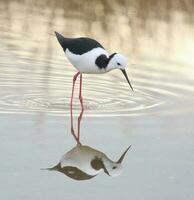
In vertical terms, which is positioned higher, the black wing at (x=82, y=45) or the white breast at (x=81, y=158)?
the black wing at (x=82, y=45)

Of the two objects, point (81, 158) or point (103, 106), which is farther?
point (103, 106)

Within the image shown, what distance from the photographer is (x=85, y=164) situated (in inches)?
234

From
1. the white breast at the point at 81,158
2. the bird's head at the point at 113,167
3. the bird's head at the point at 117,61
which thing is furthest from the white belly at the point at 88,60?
the bird's head at the point at 113,167

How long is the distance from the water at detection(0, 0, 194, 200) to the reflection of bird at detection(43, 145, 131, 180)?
75 mm

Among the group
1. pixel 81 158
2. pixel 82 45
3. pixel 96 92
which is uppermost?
pixel 82 45

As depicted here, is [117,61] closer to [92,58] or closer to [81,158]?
[92,58]

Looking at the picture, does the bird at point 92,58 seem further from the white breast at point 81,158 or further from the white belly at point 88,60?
the white breast at point 81,158

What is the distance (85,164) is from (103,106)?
178 centimetres

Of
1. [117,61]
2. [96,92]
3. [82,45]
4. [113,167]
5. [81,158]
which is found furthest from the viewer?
[96,92]

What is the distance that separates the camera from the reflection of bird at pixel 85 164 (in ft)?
18.8

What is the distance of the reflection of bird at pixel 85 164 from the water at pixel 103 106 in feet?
0.25

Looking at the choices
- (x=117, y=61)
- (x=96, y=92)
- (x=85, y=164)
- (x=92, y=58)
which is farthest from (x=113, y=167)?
(x=96, y=92)

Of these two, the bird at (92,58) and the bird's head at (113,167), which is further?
the bird at (92,58)

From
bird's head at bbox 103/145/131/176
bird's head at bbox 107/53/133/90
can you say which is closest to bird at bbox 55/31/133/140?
bird's head at bbox 107/53/133/90
